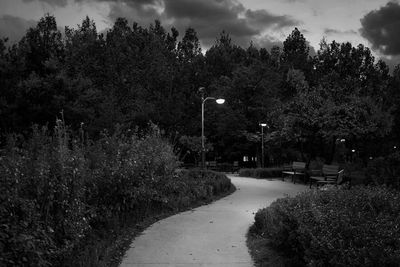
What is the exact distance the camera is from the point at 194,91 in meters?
58.0

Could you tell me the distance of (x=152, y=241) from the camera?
28.7 ft

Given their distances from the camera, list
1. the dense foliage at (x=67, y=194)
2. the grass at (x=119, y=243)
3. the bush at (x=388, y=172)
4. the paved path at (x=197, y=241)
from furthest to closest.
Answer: the bush at (x=388, y=172)
the paved path at (x=197, y=241)
the grass at (x=119, y=243)
the dense foliage at (x=67, y=194)

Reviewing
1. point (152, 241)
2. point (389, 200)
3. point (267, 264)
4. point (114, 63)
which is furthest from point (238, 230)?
point (114, 63)

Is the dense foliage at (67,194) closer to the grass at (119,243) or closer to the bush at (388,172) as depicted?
the grass at (119,243)

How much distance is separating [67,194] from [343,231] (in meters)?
3.73

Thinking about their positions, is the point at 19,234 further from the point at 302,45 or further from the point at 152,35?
the point at 302,45

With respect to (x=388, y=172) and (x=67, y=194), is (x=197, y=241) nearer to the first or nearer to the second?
(x=67, y=194)

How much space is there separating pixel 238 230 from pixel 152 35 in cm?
5178

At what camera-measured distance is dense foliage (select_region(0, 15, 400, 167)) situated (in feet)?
101

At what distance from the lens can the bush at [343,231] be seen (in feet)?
15.4

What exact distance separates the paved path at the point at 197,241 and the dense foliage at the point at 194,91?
1523 cm

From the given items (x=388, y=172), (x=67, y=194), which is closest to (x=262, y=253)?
(x=67, y=194)

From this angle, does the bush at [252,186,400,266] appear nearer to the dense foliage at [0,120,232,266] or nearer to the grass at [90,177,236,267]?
the grass at [90,177,236,267]

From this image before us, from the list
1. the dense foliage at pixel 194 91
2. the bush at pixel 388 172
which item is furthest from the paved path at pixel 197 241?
the dense foliage at pixel 194 91
